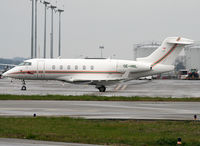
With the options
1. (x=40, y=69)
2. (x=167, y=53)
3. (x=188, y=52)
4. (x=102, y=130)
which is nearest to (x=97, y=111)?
(x=102, y=130)

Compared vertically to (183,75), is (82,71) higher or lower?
higher

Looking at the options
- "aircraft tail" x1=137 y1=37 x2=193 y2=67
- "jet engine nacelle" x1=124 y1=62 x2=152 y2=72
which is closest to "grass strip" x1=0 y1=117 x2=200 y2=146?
"jet engine nacelle" x1=124 y1=62 x2=152 y2=72

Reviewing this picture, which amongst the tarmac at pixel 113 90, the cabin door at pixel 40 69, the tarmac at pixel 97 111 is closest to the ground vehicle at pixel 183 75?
the tarmac at pixel 113 90

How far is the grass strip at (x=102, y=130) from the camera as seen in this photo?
1501 centimetres

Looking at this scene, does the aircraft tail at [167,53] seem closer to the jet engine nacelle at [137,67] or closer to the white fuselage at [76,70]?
the jet engine nacelle at [137,67]

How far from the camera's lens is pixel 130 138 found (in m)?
15.4

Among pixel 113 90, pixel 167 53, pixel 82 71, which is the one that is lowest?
pixel 113 90

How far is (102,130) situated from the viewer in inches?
679

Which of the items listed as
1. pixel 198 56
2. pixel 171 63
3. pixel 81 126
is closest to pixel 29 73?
pixel 171 63

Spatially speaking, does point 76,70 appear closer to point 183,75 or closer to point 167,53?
point 167,53

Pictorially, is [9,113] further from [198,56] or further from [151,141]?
[198,56]

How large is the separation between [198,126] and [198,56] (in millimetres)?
123714

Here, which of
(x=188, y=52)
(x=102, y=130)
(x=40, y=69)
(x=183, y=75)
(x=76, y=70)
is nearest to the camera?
(x=102, y=130)

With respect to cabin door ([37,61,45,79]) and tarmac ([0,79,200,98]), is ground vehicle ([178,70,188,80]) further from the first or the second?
cabin door ([37,61,45,79])
